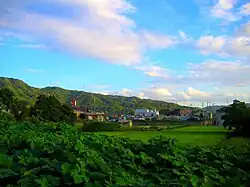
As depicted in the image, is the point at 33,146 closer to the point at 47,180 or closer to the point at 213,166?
the point at 47,180

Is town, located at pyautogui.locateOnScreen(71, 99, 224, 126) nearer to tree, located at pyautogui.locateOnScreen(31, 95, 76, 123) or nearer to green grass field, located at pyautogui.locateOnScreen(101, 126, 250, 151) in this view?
tree, located at pyautogui.locateOnScreen(31, 95, 76, 123)

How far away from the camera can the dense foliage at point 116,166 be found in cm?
319

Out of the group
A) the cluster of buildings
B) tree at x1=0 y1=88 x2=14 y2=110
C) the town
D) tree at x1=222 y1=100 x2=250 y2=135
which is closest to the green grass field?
tree at x1=222 y1=100 x2=250 y2=135

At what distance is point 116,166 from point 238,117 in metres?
48.6

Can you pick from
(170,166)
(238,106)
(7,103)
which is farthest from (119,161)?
(7,103)

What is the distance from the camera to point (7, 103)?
3150 inches

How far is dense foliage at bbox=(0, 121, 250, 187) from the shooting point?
10.5 ft

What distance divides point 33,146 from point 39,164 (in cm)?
107

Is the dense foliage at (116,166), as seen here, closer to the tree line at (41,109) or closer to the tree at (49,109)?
the tree line at (41,109)

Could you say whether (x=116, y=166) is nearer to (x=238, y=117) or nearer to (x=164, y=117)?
(x=238, y=117)

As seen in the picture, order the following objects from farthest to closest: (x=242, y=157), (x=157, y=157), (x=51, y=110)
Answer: (x=51, y=110) < (x=242, y=157) < (x=157, y=157)

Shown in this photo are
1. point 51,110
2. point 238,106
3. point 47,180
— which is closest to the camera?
point 47,180

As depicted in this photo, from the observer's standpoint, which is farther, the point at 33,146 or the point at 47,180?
the point at 33,146

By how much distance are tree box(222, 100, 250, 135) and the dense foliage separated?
150ft
